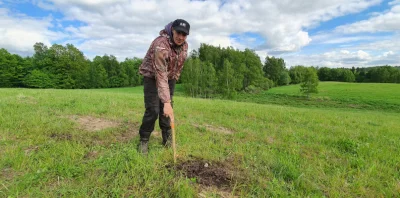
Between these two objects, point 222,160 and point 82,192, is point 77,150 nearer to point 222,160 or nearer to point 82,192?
point 82,192

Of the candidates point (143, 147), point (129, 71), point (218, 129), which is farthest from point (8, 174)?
point (129, 71)

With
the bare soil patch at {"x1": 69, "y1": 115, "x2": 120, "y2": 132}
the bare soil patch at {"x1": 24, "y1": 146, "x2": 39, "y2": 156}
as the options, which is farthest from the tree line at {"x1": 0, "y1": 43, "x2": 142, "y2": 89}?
the bare soil patch at {"x1": 24, "y1": 146, "x2": 39, "y2": 156}

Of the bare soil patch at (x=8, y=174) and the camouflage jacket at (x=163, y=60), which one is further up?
the camouflage jacket at (x=163, y=60)

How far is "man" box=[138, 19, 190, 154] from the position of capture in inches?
133

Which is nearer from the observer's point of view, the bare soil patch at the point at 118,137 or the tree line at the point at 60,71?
the bare soil patch at the point at 118,137

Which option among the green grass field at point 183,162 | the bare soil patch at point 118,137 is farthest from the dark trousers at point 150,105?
the bare soil patch at point 118,137

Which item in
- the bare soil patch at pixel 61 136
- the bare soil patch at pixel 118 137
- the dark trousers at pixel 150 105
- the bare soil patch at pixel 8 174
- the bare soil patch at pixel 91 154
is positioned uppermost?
the dark trousers at pixel 150 105

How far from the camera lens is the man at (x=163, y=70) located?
337 centimetres

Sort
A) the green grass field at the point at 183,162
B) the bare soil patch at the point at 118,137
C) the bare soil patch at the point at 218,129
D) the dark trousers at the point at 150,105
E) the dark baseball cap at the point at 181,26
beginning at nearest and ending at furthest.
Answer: the green grass field at the point at 183,162 → the dark baseball cap at the point at 181,26 → the dark trousers at the point at 150,105 → the bare soil patch at the point at 118,137 → the bare soil patch at the point at 218,129

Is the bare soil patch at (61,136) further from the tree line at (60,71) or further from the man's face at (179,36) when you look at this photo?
the tree line at (60,71)

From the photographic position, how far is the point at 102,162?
3113 millimetres

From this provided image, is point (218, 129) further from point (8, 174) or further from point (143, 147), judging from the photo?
point (8, 174)

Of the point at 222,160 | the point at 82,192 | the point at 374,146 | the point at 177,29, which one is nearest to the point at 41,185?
the point at 82,192

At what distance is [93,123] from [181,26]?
3462 mm
